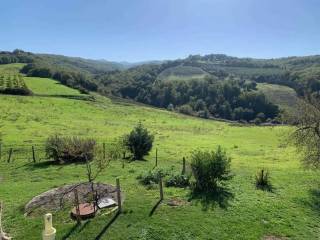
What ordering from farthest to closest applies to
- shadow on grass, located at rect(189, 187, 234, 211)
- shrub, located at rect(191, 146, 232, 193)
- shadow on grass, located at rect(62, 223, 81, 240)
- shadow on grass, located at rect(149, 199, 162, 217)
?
shrub, located at rect(191, 146, 232, 193) → shadow on grass, located at rect(189, 187, 234, 211) → shadow on grass, located at rect(149, 199, 162, 217) → shadow on grass, located at rect(62, 223, 81, 240)

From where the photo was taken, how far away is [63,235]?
57.7 ft

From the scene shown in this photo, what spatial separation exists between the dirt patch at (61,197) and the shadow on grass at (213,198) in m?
4.68

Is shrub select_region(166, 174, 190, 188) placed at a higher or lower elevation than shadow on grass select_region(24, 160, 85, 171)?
higher

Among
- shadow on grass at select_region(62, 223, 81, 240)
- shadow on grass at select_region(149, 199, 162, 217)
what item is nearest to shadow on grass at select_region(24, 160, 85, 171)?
shadow on grass at select_region(149, 199, 162, 217)

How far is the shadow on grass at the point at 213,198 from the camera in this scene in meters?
21.6

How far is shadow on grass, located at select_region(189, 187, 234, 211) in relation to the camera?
70.9 feet

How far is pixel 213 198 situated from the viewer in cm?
2267

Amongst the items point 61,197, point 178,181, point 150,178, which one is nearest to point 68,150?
point 150,178

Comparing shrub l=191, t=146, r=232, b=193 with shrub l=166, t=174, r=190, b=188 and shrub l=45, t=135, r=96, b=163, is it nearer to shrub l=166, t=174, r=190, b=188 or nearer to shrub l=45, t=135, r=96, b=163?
shrub l=166, t=174, r=190, b=188

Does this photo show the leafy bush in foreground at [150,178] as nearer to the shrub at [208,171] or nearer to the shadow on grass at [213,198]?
the shrub at [208,171]

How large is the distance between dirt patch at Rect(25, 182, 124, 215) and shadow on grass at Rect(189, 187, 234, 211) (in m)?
4.68

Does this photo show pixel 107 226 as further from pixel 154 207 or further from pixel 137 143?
pixel 137 143

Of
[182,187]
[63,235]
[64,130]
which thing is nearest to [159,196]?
[182,187]

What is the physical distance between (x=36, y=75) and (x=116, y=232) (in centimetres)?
14174
